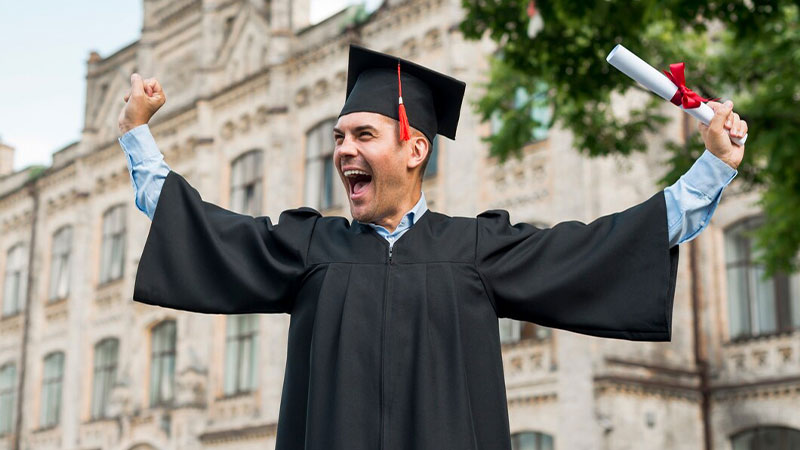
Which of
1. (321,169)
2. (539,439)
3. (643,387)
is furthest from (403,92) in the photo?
(321,169)

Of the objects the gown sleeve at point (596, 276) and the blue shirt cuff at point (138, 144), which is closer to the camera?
the gown sleeve at point (596, 276)

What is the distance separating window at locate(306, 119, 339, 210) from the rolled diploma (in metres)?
17.6

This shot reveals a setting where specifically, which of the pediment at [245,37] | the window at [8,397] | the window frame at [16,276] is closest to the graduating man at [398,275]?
the pediment at [245,37]

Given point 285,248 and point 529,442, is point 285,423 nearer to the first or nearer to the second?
point 285,248

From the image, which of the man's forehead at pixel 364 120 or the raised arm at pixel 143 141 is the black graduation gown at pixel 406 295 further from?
the man's forehead at pixel 364 120

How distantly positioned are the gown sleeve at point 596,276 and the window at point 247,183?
1919 cm

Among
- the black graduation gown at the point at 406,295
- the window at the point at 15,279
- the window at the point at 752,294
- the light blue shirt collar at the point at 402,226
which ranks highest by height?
the window at the point at 15,279

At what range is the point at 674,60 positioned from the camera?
41.4ft

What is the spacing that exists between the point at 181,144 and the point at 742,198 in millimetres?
13086

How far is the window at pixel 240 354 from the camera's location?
21.9m

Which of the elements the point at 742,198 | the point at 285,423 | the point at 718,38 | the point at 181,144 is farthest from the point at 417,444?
the point at 181,144

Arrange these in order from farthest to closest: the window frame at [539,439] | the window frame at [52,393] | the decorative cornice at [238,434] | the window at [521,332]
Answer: the window frame at [52,393], the decorative cornice at [238,434], the window at [521,332], the window frame at [539,439]

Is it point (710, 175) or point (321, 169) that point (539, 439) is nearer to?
point (321, 169)

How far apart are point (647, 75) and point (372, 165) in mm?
909
